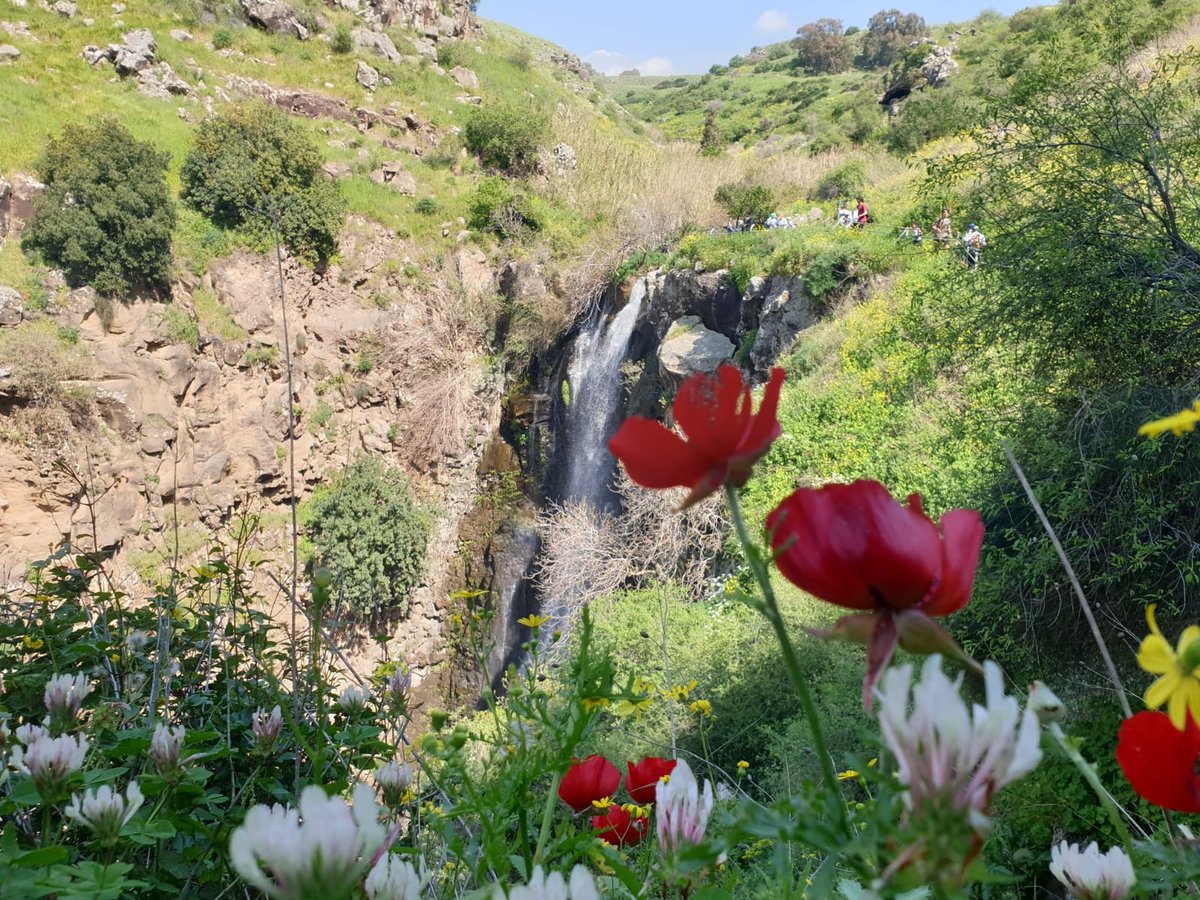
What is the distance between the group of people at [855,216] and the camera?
30.0 ft

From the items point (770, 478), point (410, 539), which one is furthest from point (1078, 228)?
point (410, 539)

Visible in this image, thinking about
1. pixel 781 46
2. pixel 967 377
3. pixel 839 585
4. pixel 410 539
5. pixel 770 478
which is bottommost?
pixel 410 539

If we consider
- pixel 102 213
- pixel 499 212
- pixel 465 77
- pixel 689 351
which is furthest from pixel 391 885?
pixel 465 77

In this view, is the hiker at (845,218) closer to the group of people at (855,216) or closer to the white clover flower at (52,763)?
the group of people at (855,216)

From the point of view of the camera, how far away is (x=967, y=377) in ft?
19.0

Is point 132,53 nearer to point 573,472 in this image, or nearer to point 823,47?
point 573,472

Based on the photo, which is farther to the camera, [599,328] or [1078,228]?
[599,328]

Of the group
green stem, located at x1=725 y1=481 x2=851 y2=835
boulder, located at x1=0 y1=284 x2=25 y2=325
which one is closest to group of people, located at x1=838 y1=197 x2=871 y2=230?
green stem, located at x1=725 y1=481 x2=851 y2=835

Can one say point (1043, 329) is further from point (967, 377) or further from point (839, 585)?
point (839, 585)

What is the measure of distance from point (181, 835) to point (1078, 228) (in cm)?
401

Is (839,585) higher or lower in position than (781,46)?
lower

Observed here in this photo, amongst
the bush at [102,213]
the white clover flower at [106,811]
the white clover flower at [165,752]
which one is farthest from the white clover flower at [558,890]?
the bush at [102,213]

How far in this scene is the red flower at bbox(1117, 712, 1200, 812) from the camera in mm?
433

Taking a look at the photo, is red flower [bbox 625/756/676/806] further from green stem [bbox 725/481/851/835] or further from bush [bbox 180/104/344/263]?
bush [bbox 180/104/344/263]
